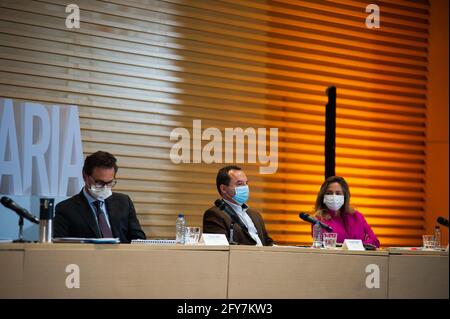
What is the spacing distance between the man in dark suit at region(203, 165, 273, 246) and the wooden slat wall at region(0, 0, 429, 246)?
1.12m

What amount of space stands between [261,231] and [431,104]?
331 cm

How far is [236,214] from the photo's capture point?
197 inches

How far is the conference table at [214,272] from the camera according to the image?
12.0ft

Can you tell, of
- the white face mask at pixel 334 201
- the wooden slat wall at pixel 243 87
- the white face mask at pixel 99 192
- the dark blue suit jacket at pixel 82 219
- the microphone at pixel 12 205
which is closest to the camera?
the microphone at pixel 12 205

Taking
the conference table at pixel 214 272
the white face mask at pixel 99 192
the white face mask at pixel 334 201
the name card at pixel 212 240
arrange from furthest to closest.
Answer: the white face mask at pixel 334 201 → the white face mask at pixel 99 192 → the name card at pixel 212 240 → the conference table at pixel 214 272

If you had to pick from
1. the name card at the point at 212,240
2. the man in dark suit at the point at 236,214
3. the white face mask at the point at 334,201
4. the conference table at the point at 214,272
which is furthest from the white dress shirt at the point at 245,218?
the name card at the point at 212,240

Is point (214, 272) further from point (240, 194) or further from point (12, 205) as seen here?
point (240, 194)

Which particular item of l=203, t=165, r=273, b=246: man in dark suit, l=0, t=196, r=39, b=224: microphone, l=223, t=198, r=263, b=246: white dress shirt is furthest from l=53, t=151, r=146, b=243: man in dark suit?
l=0, t=196, r=39, b=224: microphone

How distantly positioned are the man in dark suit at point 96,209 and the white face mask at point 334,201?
1.54 m

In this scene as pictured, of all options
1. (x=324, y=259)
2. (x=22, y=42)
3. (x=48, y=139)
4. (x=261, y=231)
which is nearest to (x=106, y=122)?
(x=48, y=139)

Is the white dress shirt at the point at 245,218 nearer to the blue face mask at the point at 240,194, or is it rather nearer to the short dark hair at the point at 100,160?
the blue face mask at the point at 240,194

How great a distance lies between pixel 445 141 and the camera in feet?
25.8

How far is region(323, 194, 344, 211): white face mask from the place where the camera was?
580 centimetres

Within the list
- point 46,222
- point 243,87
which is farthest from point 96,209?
point 243,87
